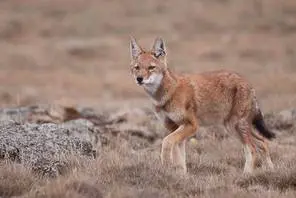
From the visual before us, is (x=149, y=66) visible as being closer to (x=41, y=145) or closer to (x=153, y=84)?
(x=153, y=84)

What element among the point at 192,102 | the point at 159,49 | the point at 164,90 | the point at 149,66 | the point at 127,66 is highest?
the point at 127,66

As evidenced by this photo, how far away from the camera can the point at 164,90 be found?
467 inches

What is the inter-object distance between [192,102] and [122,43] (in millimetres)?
27207

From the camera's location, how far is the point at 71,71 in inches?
1307

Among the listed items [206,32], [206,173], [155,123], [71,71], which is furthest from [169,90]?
[206,32]

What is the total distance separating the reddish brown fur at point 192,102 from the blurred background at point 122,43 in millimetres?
7850

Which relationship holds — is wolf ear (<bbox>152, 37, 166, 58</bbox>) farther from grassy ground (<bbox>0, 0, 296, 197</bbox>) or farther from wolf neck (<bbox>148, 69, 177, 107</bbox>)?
grassy ground (<bbox>0, 0, 296, 197</bbox>)

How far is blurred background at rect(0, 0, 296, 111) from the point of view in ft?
94.5

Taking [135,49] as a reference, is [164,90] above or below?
below

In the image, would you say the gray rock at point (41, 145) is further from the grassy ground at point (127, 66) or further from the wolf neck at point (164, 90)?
the wolf neck at point (164, 90)

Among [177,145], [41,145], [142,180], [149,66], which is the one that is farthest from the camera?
[149,66]

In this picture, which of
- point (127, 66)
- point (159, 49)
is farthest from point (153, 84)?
point (127, 66)

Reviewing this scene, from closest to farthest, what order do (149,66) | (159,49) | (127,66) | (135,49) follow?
(149,66) < (159,49) < (135,49) < (127,66)

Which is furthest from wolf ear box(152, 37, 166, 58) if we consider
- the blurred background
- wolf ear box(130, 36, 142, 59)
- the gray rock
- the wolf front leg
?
the blurred background
